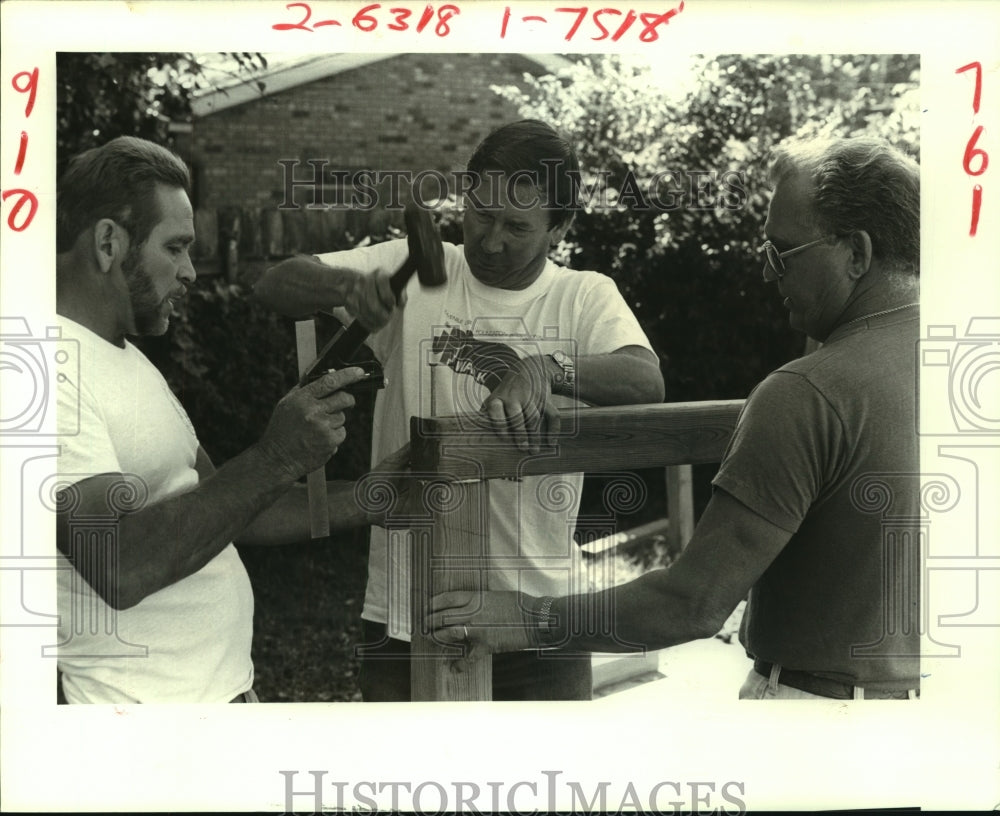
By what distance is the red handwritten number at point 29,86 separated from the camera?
11.1 feet

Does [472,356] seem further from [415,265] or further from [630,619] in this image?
[630,619]

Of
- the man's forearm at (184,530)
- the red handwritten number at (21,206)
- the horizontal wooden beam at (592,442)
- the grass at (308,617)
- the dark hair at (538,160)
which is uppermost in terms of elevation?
the dark hair at (538,160)

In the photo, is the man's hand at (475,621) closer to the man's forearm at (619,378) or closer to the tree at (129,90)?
the man's forearm at (619,378)

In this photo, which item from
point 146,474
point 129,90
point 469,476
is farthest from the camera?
point 129,90

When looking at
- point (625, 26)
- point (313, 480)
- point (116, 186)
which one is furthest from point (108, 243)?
point (625, 26)

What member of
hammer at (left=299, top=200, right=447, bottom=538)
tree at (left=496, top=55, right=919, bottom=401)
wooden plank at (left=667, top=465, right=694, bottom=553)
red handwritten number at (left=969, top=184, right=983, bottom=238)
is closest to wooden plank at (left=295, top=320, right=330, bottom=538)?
hammer at (left=299, top=200, right=447, bottom=538)

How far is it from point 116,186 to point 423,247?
34.4 inches

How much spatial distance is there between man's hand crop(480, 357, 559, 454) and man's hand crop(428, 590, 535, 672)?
1.45 feet

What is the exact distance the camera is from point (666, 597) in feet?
10.6

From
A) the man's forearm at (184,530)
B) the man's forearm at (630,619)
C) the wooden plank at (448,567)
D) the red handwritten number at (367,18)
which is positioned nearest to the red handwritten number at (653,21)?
the red handwritten number at (367,18)

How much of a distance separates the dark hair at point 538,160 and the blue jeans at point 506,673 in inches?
49.3

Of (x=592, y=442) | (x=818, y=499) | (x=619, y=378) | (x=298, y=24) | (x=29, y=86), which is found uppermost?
(x=298, y=24)

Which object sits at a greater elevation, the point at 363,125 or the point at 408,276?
the point at 363,125

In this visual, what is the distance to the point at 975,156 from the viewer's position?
347 centimetres
